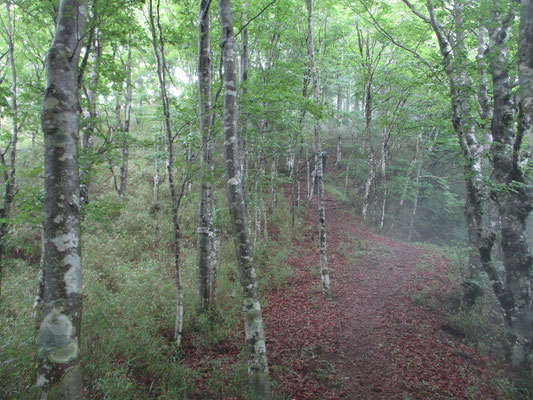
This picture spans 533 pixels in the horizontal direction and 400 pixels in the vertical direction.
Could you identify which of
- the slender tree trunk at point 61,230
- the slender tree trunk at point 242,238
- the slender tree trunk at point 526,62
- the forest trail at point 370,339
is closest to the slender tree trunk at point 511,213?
the forest trail at point 370,339

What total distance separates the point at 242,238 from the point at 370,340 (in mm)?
4695

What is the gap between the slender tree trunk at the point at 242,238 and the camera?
425 centimetres

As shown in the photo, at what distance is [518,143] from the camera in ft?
20.4

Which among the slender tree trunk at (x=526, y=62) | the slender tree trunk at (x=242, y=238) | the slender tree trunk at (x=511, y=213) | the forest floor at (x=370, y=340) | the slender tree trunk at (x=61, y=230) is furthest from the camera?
the slender tree trunk at (x=511, y=213)

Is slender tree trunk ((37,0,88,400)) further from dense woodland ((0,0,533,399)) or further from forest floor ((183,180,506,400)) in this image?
forest floor ((183,180,506,400))

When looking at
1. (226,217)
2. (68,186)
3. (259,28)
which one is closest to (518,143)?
(68,186)

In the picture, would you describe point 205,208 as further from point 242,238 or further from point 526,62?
point 526,62

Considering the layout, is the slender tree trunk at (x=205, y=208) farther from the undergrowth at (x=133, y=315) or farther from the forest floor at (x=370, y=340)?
the forest floor at (x=370, y=340)

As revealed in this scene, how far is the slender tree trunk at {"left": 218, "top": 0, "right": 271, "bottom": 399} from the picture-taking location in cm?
425

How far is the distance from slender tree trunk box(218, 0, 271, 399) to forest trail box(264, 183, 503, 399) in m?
0.86

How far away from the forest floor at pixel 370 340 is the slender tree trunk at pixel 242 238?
697mm

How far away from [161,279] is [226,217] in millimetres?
6439

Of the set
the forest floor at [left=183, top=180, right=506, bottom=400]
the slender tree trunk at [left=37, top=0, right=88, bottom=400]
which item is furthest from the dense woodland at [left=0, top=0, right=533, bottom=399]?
the forest floor at [left=183, top=180, right=506, bottom=400]

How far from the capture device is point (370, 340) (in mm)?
6652
